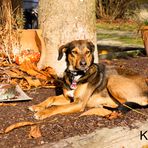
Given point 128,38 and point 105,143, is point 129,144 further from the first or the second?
point 128,38

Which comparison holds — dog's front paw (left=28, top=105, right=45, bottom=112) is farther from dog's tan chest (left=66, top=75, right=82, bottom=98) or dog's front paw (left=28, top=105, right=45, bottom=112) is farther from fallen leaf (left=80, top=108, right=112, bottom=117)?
fallen leaf (left=80, top=108, right=112, bottom=117)

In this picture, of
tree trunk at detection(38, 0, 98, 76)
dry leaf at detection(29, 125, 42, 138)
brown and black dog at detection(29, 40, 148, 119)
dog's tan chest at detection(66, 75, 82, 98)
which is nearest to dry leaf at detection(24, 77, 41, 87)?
tree trunk at detection(38, 0, 98, 76)

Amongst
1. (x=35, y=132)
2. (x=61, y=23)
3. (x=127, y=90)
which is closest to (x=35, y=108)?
(x=35, y=132)

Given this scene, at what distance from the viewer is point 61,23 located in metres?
7.09

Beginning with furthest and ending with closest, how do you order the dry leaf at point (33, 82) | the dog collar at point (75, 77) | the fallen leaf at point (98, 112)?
1. the dry leaf at point (33, 82)
2. the dog collar at point (75, 77)
3. the fallen leaf at point (98, 112)

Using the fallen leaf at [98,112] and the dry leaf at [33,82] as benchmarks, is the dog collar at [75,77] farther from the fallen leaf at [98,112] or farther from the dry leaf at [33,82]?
the dry leaf at [33,82]

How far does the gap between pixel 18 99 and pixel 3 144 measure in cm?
153

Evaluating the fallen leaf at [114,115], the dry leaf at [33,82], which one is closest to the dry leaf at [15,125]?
the fallen leaf at [114,115]

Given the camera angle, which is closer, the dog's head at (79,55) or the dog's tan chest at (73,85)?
the dog's head at (79,55)

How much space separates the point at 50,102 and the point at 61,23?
62.9 inches

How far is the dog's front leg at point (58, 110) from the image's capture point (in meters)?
5.43

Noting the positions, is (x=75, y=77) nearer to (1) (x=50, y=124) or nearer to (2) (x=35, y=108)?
(2) (x=35, y=108)

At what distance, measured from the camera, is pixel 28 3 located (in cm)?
1337

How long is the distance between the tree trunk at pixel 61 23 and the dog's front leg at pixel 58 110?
1.54 m
